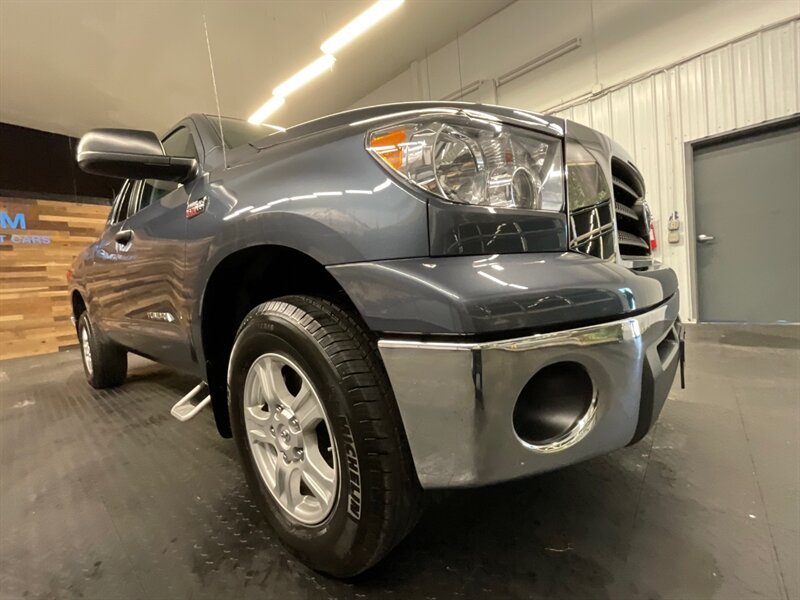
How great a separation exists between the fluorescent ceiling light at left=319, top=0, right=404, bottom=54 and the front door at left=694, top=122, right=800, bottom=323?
13.1ft

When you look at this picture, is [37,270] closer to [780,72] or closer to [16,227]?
[16,227]

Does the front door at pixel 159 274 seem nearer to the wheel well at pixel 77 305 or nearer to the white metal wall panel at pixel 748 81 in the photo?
the wheel well at pixel 77 305

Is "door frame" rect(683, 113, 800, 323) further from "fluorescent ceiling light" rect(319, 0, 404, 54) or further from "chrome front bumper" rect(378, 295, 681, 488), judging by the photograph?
"chrome front bumper" rect(378, 295, 681, 488)

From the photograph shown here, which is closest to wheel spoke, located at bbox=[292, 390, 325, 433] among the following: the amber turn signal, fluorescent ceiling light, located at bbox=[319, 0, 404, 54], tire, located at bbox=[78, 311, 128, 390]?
the amber turn signal

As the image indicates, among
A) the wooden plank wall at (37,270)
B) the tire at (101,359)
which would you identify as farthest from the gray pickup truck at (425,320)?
the wooden plank wall at (37,270)

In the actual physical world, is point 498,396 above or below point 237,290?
below

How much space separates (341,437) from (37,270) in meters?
8.84

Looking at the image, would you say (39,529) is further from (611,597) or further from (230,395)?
(611,597)

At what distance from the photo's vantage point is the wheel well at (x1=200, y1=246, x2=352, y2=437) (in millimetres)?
1246

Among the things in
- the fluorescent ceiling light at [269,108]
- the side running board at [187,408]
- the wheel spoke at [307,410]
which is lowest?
the side running board at [187,408]

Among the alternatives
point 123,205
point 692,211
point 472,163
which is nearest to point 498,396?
point 472,163

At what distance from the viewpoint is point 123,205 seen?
260cm

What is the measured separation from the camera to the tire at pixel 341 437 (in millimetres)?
825

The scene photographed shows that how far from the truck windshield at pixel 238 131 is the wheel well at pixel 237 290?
2.05 feet
